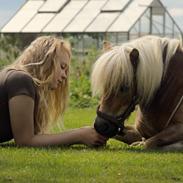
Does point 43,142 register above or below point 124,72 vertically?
below

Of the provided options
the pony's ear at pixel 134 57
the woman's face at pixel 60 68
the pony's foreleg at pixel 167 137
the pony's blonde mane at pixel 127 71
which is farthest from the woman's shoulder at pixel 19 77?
the pony's foreleg at pixel 167 137

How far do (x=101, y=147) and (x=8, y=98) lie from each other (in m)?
0.89

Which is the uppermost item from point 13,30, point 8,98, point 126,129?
point 8,98

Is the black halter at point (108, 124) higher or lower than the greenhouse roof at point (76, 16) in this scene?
higher

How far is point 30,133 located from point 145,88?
3.27 feet

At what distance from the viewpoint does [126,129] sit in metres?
5.98

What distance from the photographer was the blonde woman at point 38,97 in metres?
5.13

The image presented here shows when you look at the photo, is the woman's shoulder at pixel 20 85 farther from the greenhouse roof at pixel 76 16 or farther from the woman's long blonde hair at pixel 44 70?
the greenhouse roof at pixel 76 16

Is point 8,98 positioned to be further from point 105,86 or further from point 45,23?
point 45,23

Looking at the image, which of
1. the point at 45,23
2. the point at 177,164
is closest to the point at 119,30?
the point at 45,23

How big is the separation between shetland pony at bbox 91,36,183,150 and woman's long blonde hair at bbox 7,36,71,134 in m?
0.38

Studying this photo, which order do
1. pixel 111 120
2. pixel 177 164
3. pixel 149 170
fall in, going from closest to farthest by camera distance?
1. pixel 149 170
2. pixel 177 164
3. pixel 111 120

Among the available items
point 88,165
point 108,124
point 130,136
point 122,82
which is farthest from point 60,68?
point 88,165

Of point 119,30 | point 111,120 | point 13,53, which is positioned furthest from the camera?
point 119,30
